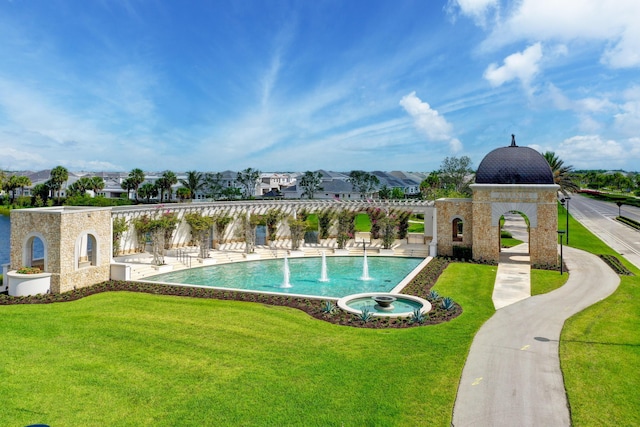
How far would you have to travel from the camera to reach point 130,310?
715 inches

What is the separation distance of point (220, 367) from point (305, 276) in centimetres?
1468

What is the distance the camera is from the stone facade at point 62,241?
21.2 metres

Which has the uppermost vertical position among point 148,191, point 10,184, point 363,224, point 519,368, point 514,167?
point 10,184

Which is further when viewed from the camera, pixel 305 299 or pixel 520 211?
pixel 520 211

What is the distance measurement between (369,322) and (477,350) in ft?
13.9

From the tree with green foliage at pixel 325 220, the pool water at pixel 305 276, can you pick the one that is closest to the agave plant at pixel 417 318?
the pool water at pixel 305 276

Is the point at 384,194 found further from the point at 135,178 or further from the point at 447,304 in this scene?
the point at 447,304

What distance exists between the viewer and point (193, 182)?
89.8m

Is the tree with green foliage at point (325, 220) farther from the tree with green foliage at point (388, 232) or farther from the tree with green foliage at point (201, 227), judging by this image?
the tree with green foliage at point (201, 227)

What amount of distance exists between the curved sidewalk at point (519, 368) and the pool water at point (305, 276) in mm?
7575

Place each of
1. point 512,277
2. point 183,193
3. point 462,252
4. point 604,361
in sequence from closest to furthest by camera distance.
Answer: point 604,361 < point 512,277 < point 462,252 < point 183,193

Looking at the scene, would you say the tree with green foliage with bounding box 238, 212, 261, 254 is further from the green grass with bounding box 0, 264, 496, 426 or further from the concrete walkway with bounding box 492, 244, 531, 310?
the concrete walkway with bounding box 492, 244, 531, 310

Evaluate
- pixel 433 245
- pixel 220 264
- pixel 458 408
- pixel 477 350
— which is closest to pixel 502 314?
pixel 477 350

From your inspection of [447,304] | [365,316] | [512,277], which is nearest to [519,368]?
[365,316]
